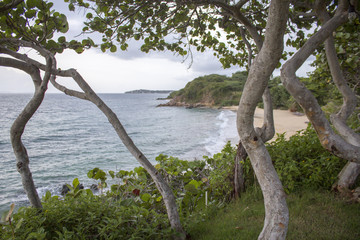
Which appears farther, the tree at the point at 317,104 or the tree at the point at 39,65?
the tree at the point at 39,65

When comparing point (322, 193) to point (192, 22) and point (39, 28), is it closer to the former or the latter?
point (192, 22)

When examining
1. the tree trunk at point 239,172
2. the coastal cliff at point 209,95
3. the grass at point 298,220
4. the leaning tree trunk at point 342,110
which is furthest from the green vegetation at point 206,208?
the coastal cliff at point 209,95

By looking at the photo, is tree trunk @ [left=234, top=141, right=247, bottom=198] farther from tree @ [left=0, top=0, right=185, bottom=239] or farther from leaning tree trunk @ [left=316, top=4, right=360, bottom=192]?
tree @ [left=0, top=0, right=185, bottom=239]

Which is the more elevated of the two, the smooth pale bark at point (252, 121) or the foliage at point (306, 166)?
the smooth pale bark at point (252, 121)

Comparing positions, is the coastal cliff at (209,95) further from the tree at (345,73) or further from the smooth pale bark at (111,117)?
the smooth pale bark at (111,117)

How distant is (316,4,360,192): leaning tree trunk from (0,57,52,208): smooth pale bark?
3.64 metres

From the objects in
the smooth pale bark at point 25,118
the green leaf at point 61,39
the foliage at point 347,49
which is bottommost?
the smooth pale bark at point 25,118

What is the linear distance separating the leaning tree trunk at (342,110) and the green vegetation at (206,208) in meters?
0.26

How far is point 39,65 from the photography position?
2.93 m

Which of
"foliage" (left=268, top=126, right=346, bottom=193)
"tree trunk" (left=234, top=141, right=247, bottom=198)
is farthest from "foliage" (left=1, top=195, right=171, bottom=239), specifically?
"foliage" (left=268, top=126, right=346, bottom=193)

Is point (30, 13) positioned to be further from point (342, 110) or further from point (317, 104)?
point (342, 110)

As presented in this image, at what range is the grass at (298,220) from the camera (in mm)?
3107

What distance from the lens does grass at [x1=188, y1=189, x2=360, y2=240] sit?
311 centimetres

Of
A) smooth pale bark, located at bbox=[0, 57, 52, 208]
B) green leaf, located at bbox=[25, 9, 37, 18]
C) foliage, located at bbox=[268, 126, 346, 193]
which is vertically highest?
green leaf, located at bbox=[25, 9, 37, 18]
